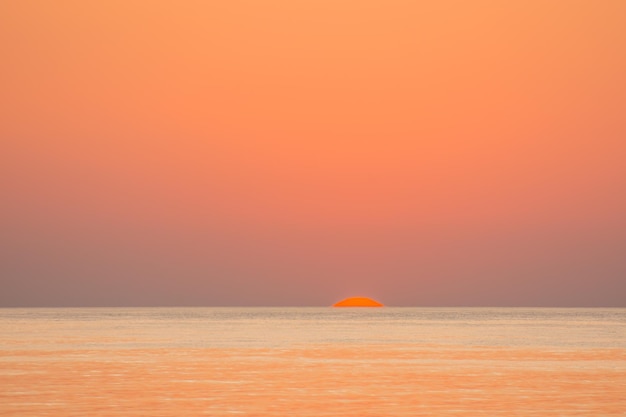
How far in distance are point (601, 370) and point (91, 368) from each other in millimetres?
24429

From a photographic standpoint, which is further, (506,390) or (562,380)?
(562,380)

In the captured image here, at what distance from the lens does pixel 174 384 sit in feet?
129

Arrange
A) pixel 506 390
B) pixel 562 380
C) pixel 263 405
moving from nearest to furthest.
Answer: pixel 263 405 < pixel 506 390 < pixel 562 380

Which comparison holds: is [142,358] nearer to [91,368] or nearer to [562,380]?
[91,368]

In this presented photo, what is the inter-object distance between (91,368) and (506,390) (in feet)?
67.7

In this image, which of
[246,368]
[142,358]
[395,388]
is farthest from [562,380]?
[142,358]

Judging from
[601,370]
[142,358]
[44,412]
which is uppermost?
[142,358]

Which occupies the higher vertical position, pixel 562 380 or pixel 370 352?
pixel 370 352

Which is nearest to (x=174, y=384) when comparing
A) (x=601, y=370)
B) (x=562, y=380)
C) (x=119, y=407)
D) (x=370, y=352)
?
(x=119, y=407)

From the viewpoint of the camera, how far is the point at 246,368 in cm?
4806

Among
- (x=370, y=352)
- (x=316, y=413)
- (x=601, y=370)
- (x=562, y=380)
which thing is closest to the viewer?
(x=316, y=413)

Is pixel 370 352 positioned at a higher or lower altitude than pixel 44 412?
higher

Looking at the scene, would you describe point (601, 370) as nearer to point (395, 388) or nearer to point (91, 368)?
point (395, 388)

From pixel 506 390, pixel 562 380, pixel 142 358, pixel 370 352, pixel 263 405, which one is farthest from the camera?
pixel 370 352
